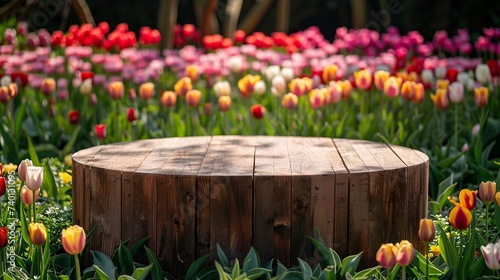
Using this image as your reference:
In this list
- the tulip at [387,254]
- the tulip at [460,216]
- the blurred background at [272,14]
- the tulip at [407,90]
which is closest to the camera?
the tulip at [387,254]

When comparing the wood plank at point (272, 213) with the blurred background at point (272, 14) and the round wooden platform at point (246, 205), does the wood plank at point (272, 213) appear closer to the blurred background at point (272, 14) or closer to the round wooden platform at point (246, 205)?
the round wooden platform at point (246, 205)

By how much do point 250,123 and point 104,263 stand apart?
8.21 ft

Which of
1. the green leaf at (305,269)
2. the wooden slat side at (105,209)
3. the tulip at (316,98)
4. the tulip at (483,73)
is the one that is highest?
the tulip at (483,73)

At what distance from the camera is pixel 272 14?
45.5ft

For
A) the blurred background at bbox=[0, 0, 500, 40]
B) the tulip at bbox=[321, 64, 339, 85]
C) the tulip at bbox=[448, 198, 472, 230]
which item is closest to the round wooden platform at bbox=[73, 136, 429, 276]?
the tulip at bbox=[448, 198, 472, 230]

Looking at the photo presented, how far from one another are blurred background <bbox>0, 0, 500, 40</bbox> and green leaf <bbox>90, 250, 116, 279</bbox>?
3930 mm

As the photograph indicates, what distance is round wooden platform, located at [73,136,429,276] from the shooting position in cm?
304

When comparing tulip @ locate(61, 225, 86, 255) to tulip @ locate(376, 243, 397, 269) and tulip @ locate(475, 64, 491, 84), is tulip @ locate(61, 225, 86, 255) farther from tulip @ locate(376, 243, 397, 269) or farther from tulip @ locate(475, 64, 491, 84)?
tulip @ locate(475, 64, 491, 84)

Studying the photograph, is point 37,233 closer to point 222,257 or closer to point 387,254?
point 222,257

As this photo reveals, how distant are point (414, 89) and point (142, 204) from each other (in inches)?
95.3

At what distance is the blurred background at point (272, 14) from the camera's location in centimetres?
870

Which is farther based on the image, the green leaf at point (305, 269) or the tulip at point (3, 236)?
the green leaf at point (305, 269)

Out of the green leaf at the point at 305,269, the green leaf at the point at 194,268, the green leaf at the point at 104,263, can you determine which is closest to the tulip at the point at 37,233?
the green leaf at the point at 104,263

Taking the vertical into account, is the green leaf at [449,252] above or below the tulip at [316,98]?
below
